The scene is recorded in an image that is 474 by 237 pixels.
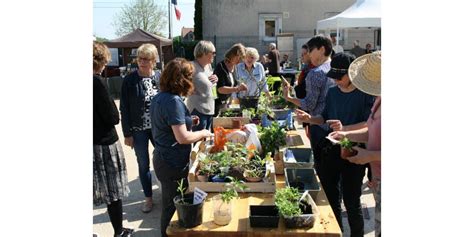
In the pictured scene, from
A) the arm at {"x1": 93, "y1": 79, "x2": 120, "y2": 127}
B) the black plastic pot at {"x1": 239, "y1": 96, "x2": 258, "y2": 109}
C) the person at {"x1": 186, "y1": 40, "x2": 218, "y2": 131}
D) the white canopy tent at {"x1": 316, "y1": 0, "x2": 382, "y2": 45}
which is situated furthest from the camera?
the white canopy tent at {"x1": 316, "y1": 0, "x2": 382, "y2": 45}

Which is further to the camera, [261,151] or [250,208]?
[261,151]

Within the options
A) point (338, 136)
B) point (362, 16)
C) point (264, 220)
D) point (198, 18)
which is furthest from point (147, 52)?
point (198, 18)

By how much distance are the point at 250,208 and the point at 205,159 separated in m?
0.60

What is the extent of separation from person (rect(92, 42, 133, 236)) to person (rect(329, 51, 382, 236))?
1.38m

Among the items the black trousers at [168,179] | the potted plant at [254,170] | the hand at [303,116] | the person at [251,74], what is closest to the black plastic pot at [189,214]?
the potted plant at [254,170]

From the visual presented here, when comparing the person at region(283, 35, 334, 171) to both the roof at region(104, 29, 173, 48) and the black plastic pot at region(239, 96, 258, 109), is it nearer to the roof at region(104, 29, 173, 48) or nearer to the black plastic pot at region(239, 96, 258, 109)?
the black plastic pot at region(239, 96, 258, 109)

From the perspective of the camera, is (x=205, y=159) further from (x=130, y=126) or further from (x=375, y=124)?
(x=130, y=126)

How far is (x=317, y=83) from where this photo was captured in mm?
3326

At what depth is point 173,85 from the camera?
103 inches

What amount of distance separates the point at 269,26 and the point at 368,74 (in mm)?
17606

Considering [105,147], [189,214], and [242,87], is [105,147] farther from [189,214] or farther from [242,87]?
[242,87]

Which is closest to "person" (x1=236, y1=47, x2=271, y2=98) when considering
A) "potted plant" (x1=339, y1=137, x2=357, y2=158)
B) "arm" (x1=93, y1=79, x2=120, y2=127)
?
"arm" (x1=93, y1=79, x2=120, y2=127)

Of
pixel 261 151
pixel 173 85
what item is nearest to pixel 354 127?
pixel 261 151

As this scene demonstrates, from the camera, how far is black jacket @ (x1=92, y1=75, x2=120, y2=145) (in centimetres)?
271
